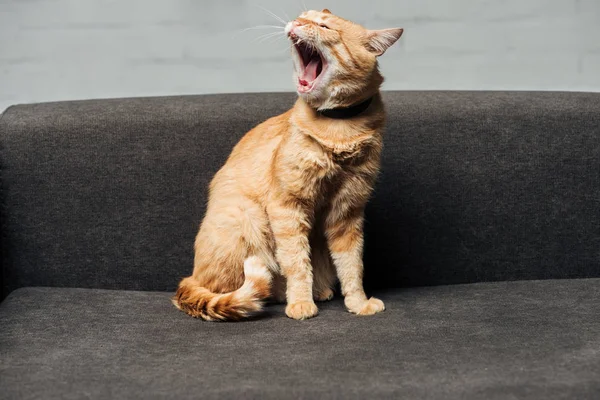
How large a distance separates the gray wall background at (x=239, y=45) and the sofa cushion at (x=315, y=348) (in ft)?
2.52

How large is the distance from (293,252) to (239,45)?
2.97ft

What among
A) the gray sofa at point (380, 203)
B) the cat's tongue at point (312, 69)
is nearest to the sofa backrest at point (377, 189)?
the gray sofa at point (380, 203)

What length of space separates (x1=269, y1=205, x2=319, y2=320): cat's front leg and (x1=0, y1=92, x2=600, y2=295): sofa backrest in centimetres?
35

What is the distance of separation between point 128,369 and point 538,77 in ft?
5.45

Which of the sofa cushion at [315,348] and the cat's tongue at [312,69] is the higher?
the cat's tongue at [312,69]

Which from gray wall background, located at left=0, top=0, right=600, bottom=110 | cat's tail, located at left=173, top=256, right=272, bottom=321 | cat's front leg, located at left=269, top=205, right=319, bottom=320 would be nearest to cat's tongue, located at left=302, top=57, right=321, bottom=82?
cat's front leg, located at left=269, top=205, right=319, bottom=320

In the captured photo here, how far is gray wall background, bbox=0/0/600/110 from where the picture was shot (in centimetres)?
235

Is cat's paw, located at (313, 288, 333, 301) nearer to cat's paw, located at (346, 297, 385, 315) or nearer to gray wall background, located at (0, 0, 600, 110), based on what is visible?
cat's paw, located at (346, 297, 385, 315)

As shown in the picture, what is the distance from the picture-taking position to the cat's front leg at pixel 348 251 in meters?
1.78

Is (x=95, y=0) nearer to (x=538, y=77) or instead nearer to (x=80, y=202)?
(x=80, y=202)

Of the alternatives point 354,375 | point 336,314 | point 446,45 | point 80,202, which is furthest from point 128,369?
point 446,45

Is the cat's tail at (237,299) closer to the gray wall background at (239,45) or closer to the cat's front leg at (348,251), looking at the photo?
the cat's front leg at (348,251)

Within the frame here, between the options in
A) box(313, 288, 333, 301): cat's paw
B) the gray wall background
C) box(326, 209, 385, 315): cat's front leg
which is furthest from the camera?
the gray wall background

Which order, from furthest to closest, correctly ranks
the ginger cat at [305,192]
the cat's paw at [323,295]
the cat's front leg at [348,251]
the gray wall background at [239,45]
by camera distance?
the gray wall background at [239,45] → the cat's paw at [323,295] → the cat's front leg at [348,251] → the ginger cat at [305,192]
